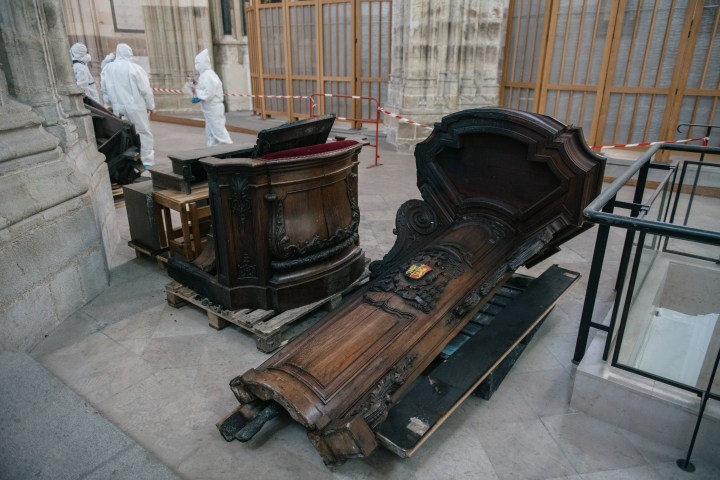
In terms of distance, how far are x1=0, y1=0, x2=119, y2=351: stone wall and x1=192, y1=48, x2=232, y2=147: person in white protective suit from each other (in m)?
3.47

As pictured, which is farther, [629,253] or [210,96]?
[210,96]

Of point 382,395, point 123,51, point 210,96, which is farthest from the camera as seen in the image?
point 210,96

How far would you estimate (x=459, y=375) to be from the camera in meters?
2.31

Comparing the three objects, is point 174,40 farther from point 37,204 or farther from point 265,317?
point 265,317

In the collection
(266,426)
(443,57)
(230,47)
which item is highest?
(230,47)

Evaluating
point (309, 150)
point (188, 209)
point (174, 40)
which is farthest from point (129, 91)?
point (174, 40)

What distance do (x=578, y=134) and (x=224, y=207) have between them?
6.65 ft

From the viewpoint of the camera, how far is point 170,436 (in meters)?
2.28

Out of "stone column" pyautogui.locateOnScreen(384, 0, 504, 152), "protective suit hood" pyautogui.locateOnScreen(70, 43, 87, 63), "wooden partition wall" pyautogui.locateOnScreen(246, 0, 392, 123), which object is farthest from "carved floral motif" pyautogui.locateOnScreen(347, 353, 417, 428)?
"protective suit hood" pyautogui.locateOnScreen(70, 43, 87, 63)

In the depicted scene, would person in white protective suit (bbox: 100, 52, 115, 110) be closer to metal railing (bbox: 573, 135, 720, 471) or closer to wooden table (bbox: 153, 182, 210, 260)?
wooden table (bbox: 153, 182, 210, 260)

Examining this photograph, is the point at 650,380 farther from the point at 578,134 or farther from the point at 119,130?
the point at 119,130

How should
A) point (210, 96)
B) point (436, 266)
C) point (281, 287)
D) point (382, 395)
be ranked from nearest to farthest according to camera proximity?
point (382, 395)
point (436, 266)
point (281, 287)
point (210, 96)

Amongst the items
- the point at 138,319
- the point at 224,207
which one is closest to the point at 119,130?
the point at 138,319

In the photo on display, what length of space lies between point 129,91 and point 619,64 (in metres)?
7.11
